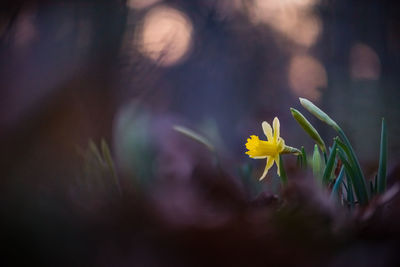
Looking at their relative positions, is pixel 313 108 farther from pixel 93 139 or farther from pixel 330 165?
pixel 93 139

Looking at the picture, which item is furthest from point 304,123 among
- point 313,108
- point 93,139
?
point 93,139

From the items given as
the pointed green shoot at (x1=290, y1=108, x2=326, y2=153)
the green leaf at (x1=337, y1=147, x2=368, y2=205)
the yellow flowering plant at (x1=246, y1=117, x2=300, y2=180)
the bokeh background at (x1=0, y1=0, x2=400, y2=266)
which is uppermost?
the bokeh background at (x1=0, y1=0, x2=400, y2=266)

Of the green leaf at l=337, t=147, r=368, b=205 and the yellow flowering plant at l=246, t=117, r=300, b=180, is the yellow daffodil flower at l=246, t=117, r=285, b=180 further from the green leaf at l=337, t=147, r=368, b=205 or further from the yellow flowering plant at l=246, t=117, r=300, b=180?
the green leaf at l=337, t=147, r=368, b=205

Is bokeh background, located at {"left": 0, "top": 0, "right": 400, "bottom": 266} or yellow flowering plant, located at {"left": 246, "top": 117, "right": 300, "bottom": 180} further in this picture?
yellow flowering plant, located at {"left": 246, "top": 117, "right": 300, "bottom": 180}

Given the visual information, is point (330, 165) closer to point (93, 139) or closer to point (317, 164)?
point (317, 164)

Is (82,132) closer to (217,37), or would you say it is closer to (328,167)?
(328,167)

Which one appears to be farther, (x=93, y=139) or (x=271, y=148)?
(x=271, y=148)

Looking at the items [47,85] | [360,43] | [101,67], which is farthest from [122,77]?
[360,43]

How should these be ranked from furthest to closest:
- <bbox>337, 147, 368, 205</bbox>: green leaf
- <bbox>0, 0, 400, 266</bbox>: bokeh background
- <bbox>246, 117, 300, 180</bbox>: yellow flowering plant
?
<bbox>246, 117, 300, 180</bbox>: yellow flowering plant < <bbox>337, 147, 368, 205</bbox>: green leaf < <bbox>0, 0, 400, 266</bbox>: bokeh background

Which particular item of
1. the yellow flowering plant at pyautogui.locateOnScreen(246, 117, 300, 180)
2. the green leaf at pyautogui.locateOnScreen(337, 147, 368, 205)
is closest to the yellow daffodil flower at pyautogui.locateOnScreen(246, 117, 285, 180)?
the yellow flowering plant at pyautogui.locateOnScreen(246, 117, 300, 180)

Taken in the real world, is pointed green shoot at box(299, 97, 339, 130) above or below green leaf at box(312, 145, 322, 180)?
above

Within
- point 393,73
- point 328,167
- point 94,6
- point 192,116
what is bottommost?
point 192,116
